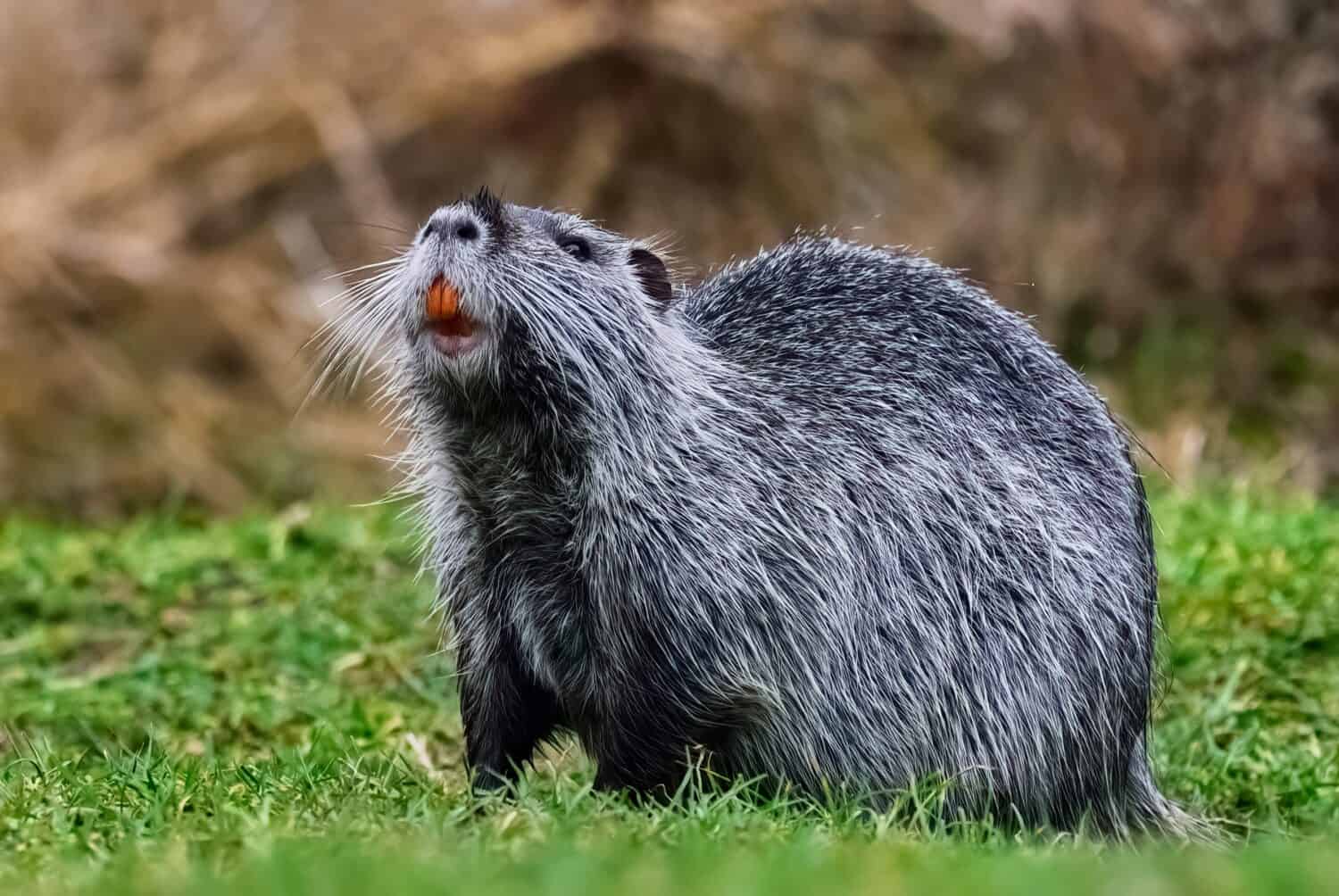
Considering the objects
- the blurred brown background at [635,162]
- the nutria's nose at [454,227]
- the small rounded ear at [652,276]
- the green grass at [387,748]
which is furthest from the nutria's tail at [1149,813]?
the blurred brown background at [635,162]

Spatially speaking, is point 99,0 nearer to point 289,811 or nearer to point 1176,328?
point 1176,328

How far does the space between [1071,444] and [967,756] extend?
32.0 inches

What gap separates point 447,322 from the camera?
13.7ft

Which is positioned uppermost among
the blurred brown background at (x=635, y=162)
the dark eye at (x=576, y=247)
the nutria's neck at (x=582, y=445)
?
the blurred brown background at (x=635, y=162)

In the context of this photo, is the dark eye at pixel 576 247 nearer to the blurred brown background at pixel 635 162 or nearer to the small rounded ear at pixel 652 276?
the small rounded ear at pixel 652 276

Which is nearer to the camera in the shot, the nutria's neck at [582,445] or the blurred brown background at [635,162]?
the nutria's neck at [582,445]

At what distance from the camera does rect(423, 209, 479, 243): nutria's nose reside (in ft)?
13.7

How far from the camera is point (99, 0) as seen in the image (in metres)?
10.7

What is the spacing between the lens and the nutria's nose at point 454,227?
164 inches

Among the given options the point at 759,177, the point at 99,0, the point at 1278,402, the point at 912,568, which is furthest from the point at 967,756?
the point at 99,0

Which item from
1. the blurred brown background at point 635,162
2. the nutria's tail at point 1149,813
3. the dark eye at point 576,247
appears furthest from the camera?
the blurred brown background at point 635,162

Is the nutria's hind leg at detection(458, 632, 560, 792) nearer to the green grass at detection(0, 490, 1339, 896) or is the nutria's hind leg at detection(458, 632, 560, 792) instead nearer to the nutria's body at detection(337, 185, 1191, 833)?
the nutria's body at detection(337, 185, 1191, 833)

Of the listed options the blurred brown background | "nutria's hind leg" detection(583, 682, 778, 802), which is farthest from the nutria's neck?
the blurred brown background

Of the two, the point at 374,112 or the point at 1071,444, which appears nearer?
the point at 1071,444
